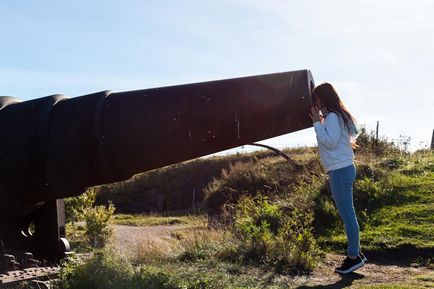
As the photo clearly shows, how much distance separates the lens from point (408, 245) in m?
8.22

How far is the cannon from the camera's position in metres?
5.31

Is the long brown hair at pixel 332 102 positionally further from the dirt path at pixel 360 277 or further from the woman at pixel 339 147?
the dirt path at pixel 360 277

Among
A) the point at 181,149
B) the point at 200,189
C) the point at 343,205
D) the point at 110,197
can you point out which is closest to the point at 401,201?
the point at 343,205

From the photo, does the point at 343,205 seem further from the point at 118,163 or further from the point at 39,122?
the point at 39,122

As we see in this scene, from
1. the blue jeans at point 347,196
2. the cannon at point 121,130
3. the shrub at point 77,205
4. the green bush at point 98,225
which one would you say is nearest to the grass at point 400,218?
the blue jeans at point 347,196

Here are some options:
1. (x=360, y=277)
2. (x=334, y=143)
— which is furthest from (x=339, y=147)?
(x=360, y=277)

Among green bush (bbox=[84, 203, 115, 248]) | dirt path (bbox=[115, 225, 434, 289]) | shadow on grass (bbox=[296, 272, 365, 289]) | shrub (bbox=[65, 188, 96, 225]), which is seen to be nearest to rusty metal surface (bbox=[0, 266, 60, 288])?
dirt path (bbox=[115, 225, 434, 289])

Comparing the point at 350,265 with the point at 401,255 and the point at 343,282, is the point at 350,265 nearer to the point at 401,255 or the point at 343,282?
the point at 343,282

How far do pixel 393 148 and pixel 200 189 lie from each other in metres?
13.9

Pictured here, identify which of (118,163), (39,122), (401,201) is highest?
(39,122)

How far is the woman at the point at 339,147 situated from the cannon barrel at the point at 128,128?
0.36 meters

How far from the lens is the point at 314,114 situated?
5473 millimetres

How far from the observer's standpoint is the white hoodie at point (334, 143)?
581 cm

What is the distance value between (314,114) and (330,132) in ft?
1.42
